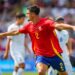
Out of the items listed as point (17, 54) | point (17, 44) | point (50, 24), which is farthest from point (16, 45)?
point (50, 24)

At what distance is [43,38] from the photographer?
11.9 metres

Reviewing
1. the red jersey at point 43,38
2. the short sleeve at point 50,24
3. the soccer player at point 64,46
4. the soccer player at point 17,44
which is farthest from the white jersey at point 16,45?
the short sleeve at point 50,24

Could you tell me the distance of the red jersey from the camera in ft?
38.6

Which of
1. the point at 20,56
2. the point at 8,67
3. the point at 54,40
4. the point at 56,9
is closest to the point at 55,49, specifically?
the point at 54,40

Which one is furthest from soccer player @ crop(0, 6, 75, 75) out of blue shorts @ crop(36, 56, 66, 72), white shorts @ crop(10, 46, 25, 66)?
white shorts @ crop(10, 46, 25, 66)

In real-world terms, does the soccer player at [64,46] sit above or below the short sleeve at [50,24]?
below

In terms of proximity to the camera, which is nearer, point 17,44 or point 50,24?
point 50,24

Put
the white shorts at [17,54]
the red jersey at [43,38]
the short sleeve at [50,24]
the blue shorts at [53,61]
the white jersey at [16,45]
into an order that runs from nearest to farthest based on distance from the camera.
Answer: the short sleeve at [50,24]
the red jersey at [43,38]
the blue shorts at [53,61]
the white shorts at [17,54]
the white jersey at [16,45]

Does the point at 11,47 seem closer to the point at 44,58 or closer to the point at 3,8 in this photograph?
the point at 44,58

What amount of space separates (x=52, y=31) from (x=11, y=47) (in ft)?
12.2

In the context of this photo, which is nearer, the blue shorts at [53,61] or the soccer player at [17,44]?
the blue shorts at [53,61]

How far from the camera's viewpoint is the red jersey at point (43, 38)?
463 inches

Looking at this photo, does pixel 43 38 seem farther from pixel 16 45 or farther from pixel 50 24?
pixel 16 45

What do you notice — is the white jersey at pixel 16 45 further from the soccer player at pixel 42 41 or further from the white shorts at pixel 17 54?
the soccer player at pixel 42 41
